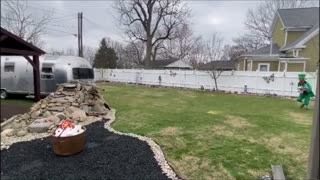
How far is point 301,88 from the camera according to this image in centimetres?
927

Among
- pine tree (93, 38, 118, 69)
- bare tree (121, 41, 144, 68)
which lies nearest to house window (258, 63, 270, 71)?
pine tree (93, 38, 118, 69)

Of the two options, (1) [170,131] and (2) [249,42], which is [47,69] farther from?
(2) [249,42]

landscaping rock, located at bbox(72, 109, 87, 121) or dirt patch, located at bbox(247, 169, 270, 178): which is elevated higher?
landscaping rock, located at bbox(72, 109, 87, 121)

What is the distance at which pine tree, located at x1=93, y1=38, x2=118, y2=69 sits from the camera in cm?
3172

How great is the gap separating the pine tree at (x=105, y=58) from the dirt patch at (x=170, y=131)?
2658 centimetres

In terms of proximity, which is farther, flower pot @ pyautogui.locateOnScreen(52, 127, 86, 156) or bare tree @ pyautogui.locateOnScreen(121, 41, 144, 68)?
bare tree @ pyautogui.locateOnScreen(121, 41, 144, 68)

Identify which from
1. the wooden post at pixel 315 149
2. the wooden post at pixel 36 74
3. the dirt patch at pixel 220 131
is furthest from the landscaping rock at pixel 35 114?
the wooden post at pixel 315 149

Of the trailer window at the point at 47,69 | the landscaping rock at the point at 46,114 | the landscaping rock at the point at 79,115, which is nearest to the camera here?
the landscaping rock at the point at 46,114

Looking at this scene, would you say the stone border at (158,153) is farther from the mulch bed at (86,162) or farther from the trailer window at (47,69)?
the trailer window at (47,69)

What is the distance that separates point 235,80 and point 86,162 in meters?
12.6

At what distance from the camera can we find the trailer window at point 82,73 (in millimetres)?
11492

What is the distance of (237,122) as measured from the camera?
6840 mm

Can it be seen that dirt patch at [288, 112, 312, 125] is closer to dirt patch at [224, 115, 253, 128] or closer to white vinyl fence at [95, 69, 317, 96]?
dirt patch at [224, 115, 253, 128]

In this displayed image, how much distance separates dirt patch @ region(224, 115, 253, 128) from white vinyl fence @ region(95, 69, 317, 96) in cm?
387
